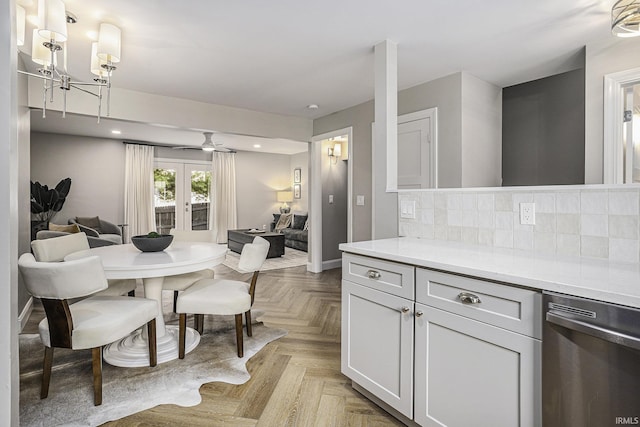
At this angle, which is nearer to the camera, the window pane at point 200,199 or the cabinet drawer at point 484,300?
the cabinet drawer at point 484,300

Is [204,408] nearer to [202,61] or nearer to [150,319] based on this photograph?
[150,319]

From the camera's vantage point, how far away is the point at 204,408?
1766 mm

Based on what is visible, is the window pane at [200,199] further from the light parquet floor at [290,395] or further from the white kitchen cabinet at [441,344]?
the white kitchen cabinet at [441,344]

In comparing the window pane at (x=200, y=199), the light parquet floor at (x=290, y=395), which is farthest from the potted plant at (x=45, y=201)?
the light parquet floor at (x=290, y=395)

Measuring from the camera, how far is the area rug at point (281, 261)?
542cm

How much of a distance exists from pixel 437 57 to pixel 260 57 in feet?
5.14

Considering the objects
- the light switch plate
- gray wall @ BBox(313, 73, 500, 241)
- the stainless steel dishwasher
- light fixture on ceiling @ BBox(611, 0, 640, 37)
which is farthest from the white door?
the stainless steel dishwasher

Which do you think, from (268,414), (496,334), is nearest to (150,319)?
(268,414)

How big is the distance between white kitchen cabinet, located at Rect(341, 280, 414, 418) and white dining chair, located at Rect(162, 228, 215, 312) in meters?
1.51

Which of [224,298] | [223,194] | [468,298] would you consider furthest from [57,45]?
[223,194]

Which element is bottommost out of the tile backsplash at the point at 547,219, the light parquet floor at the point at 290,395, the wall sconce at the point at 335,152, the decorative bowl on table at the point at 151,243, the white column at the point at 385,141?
the light parquet floor at the point at 290,395

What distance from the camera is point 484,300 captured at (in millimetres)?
1199

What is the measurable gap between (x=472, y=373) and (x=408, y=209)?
1173 mm

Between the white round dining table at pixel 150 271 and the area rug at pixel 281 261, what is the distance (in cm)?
252
